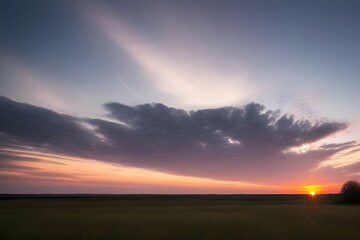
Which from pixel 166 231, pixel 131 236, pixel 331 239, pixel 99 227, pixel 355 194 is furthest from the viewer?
pixel 355 194

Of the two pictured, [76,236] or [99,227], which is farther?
[99,227]

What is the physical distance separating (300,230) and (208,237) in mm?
6042

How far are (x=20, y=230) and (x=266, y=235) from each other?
13737 millimetres

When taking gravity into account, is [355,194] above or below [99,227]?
above

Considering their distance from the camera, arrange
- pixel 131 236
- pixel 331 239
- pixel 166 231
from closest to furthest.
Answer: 1. pixel 331 239
2. pixel 131 236
3. pixel 166 231

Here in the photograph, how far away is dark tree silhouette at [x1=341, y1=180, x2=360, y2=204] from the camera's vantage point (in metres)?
57.4

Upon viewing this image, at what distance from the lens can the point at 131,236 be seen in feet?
56.5

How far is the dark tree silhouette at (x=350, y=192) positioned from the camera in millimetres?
57406

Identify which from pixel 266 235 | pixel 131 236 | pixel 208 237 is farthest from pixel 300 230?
pixel 131 236

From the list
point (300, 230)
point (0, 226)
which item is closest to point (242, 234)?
point (300, 230)

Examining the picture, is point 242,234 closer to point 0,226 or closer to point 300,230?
point 300,230

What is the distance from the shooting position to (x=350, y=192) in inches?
2270

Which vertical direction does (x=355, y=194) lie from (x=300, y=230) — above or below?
above

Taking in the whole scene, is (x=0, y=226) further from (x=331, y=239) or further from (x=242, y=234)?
(x=331, y=239)
